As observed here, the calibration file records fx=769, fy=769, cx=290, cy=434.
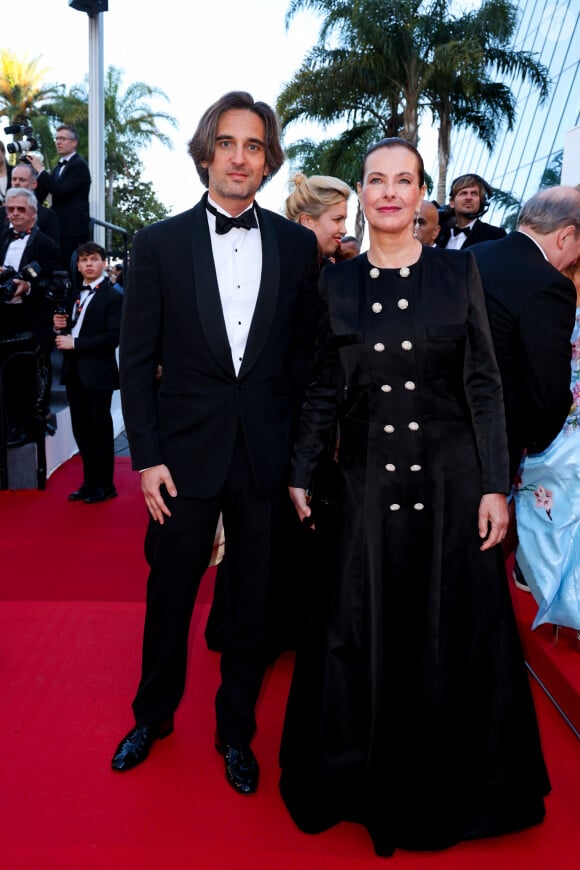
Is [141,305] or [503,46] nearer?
[141,305]

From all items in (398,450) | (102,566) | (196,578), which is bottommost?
(102,566)

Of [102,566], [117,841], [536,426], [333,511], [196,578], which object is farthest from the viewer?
[102,566]

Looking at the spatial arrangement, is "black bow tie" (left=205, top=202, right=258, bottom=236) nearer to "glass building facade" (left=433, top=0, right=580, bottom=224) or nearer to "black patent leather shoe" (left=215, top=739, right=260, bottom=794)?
"black patent leather shoe" (left=215, top=739, right=260, bottom=794)

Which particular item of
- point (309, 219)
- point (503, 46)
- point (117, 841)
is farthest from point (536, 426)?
point (503, 46)

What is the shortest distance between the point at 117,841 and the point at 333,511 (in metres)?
1.10

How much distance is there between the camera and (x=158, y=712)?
2.53 meters

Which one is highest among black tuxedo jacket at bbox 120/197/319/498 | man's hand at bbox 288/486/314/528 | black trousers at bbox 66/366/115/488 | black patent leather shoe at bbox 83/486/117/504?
black tuxedo jacket at bbox 120/197/319/498

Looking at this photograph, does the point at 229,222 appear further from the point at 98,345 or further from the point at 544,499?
the point at 98,345

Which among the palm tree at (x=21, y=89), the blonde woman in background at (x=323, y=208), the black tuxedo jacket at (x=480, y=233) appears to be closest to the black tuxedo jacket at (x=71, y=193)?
the black tuxedo jacket at (x=480, y=233)

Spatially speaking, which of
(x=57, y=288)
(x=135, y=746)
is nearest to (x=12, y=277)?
(x=57, y=288)

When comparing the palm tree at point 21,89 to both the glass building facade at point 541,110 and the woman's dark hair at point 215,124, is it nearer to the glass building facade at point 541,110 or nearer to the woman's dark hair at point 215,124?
the glass building facade at point 541,110

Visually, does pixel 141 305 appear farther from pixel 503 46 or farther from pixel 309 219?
pixel 503 46

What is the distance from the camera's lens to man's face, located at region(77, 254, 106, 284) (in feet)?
19.1

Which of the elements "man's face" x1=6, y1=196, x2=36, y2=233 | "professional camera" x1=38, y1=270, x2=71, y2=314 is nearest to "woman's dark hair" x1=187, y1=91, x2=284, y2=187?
"professional camera" x1=38, y1=270, x2=71, y2=314
